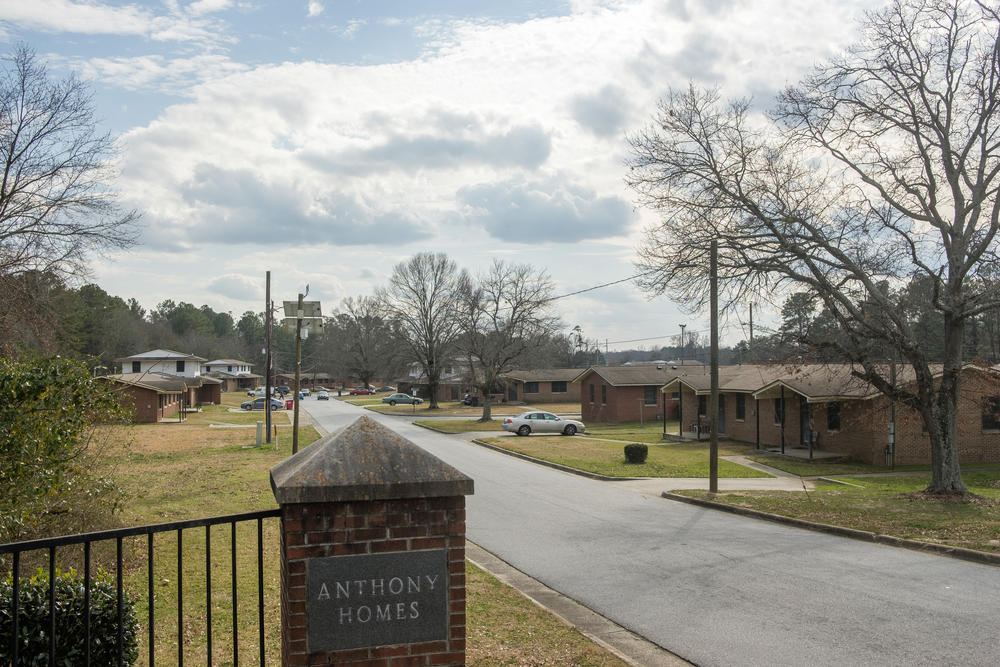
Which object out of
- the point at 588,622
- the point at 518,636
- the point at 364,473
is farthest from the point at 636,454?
the point at 364,473

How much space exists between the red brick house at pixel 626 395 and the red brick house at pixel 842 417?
1436 cm

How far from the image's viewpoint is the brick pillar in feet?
13.5

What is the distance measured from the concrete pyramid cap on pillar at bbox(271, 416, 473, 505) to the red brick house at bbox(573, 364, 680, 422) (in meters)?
49.4

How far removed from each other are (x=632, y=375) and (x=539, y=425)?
1475cm

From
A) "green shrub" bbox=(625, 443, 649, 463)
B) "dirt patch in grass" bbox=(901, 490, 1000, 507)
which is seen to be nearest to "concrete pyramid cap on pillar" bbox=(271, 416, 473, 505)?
"dirt patch in grass" bbox=(901, 490, 1000, 507)

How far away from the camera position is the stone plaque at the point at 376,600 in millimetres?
4156

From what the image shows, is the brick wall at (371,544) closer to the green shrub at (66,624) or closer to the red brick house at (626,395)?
the green shrub at (66,624)

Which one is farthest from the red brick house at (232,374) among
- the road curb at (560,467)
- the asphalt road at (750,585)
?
the asphalt road at (750,585)

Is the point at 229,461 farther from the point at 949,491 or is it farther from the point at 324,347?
the point at 324,347

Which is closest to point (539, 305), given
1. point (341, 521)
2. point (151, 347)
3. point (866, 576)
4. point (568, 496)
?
point (568, 496)

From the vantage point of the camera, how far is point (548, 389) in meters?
80.4

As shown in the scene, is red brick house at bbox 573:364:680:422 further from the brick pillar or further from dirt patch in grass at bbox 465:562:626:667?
the brick pillar

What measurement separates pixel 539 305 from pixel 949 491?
35.9m

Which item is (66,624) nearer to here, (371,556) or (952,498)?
(371,556)
